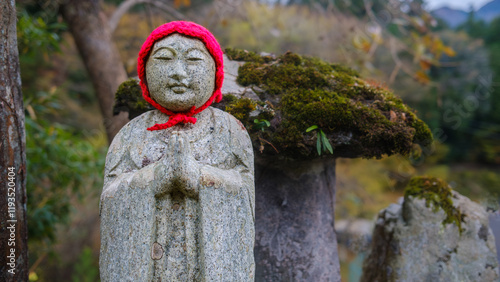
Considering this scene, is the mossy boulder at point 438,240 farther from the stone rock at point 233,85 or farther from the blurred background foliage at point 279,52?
the stone rock at point 233,85

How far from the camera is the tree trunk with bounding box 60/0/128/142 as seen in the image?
502 cm

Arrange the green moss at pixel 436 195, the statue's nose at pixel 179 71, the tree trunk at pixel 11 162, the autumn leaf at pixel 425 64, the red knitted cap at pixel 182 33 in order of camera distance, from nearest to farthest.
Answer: the statue's nose at pixel 179 71 < the red knitted cap at pixel 182 33 < the tree trunk at pixel 11 162 < the green moss at pixel 436 195 < the autumn leaf at pixel 425 64

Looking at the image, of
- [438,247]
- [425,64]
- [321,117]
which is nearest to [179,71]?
[321,117]

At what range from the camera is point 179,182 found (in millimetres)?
2137

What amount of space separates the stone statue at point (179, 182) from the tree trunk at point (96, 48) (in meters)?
2.77

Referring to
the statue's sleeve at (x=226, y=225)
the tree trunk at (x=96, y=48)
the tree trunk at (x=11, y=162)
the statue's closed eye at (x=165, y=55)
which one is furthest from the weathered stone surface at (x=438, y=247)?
the tree trunk at (x=96, y=48)

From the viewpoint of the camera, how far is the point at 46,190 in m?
5.40

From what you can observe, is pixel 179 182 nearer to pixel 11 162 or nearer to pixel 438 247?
pixel 11 162

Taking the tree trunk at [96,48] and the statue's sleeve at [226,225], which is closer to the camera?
the statue's sleeve at [226,225]

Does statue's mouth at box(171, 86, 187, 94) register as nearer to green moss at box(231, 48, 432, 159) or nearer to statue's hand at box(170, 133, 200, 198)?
statue's hand at box(170, 133, 200, 198)

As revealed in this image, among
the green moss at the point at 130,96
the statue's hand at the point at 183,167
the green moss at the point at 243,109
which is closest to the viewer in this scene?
the statue's hand at the point at 183,167

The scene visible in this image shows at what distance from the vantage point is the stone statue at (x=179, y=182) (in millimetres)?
2139

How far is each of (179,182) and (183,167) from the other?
0.10m

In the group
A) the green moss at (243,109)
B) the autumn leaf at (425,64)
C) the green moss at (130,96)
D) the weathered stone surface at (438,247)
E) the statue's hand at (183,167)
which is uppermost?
the autumn leaf at (425,64)
